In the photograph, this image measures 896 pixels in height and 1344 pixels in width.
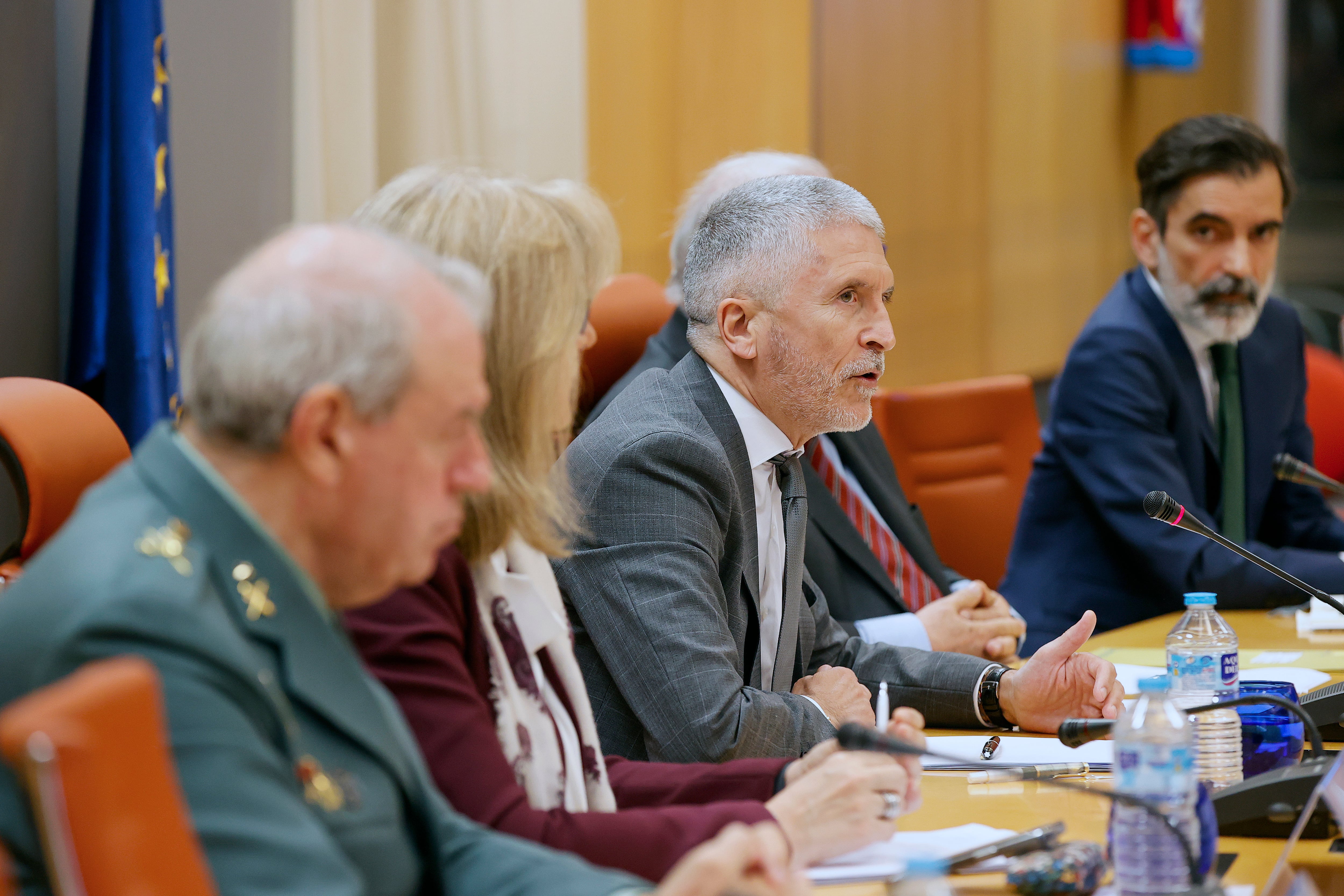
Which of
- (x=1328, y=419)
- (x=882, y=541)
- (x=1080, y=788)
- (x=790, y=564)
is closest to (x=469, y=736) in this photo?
(x=1080, y=788)

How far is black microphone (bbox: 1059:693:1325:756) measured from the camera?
1.59 m

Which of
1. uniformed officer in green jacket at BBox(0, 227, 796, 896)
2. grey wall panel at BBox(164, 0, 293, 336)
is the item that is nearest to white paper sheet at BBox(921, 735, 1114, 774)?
uniformed officer in green jacket at BBox(0, 227, 796, 896)

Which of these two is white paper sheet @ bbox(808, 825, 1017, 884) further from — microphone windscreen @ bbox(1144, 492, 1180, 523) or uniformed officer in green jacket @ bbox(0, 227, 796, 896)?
microphone windscreen @ bbox(1144, 492, 1180, 523)

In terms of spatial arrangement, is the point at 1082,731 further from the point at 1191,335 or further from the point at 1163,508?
the point at 1191,335

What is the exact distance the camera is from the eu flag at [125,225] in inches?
107

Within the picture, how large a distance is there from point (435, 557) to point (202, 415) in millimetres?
351

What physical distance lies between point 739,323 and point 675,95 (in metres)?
2.34

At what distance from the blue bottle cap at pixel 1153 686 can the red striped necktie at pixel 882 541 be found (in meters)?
1.66

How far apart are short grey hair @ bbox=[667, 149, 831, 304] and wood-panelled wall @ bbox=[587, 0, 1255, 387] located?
1.68 ft

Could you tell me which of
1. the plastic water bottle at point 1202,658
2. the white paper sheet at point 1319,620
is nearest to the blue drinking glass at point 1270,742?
the plastic water bottle at point 1202,658

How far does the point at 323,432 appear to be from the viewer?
110 cm

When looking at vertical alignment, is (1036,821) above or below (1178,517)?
below

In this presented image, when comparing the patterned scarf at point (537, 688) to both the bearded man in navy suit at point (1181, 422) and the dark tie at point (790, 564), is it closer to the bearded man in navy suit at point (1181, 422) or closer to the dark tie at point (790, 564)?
the dark tie at point (790, 564)

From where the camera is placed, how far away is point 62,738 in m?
0.87
